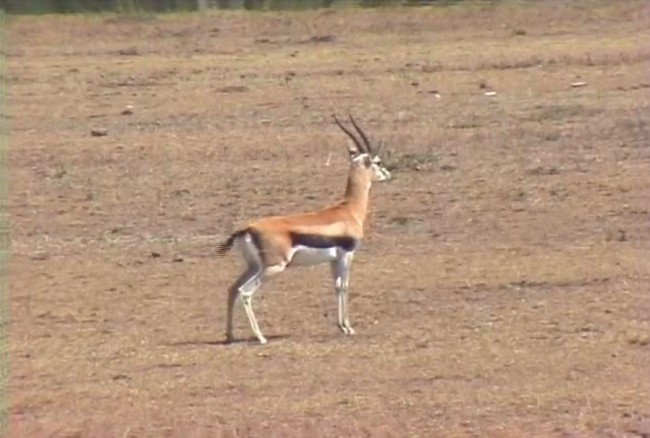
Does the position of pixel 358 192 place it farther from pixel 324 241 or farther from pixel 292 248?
pixel 292 248

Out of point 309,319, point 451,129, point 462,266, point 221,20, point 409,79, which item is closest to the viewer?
point 309,319

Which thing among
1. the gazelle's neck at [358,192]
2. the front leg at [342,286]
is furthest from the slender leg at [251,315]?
the gazelle's neck at [358,192]

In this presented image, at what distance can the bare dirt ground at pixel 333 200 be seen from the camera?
8398 millimetres

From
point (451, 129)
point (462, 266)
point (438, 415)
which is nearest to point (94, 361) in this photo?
point (438, 415)

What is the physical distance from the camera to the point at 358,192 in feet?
34.8

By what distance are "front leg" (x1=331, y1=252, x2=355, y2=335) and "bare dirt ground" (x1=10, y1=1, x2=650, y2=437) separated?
0.11 meters

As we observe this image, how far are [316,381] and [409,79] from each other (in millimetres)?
9514

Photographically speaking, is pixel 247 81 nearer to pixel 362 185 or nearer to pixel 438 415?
pixel 362 185

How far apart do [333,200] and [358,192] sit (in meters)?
2.83

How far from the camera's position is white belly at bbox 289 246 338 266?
9914 millimetres

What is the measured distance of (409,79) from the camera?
17.9 m

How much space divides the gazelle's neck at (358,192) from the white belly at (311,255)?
43 cm

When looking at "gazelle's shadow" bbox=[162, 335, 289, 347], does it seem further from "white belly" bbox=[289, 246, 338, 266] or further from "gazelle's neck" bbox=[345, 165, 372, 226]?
"gazelle's neck" bbox=[345, 165, 372, 226]

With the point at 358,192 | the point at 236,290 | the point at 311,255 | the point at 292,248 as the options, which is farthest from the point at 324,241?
the point at 358,192
